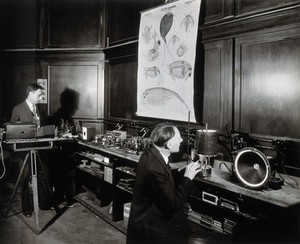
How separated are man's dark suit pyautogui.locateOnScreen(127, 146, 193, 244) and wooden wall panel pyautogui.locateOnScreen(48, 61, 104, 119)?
4.19 m

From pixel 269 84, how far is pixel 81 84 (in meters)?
4.42

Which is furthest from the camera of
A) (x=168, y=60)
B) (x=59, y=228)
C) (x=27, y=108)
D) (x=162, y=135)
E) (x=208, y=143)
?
(x=27, y=108)

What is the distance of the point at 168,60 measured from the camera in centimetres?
457

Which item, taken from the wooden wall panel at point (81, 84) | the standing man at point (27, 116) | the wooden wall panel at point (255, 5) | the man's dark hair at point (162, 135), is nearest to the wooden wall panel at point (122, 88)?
the wooden wall panel at point (81, 84)

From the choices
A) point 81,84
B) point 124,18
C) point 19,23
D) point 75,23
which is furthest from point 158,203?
point 19,23

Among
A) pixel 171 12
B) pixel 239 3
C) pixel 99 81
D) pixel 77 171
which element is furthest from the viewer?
pixel 99 81

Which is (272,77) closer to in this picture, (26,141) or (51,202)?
(26,141)

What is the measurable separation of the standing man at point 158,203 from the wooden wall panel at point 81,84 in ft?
13.6

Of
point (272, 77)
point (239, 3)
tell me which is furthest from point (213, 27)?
point (272, 77)

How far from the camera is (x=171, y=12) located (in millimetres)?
4461

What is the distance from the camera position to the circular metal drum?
9.05 feet

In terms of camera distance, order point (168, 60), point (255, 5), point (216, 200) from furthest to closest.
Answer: point (168, 60)
point (255, 5)
point (216, 200)

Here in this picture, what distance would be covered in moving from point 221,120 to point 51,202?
3.36m

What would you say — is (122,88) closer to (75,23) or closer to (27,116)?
(27,116)
